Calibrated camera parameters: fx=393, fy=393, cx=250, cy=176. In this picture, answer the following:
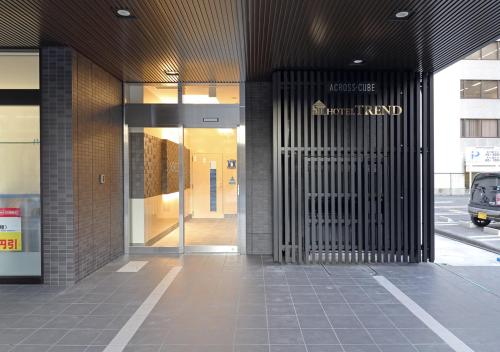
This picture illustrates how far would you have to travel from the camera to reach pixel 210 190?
949 cm

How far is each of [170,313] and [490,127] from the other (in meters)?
33.2

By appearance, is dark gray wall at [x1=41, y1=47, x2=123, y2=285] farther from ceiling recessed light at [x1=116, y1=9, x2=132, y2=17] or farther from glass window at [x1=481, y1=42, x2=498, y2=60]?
glass window at [x1=481, y1=42, x2=498, y2=60]

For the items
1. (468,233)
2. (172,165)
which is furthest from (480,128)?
(172,165)

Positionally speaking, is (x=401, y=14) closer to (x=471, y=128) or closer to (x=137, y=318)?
(x=137, y=318)

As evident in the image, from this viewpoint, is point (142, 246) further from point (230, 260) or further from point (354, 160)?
point (354, 160)

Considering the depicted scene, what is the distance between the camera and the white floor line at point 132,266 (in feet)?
24.7

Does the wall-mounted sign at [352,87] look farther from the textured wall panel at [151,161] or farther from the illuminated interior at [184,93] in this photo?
the textured wall panel at [151,161]

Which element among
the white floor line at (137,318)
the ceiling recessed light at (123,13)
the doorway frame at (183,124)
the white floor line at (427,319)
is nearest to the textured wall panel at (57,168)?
the white floor line at (137,318)

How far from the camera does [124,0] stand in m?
4.78

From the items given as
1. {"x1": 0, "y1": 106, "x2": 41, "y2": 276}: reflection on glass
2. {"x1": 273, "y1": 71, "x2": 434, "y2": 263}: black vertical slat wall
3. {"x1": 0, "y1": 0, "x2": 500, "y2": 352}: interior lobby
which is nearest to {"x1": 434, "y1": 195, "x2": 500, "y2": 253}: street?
{"x1": 0, "y1": 0, "x2": 500, "y2": 352}: interior lobby

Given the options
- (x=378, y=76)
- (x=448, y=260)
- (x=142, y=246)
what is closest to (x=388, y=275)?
(x=448, y=260)

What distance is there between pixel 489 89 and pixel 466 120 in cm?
334

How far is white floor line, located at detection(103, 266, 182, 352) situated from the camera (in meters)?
4.24

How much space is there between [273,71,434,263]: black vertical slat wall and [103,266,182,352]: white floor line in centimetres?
247
